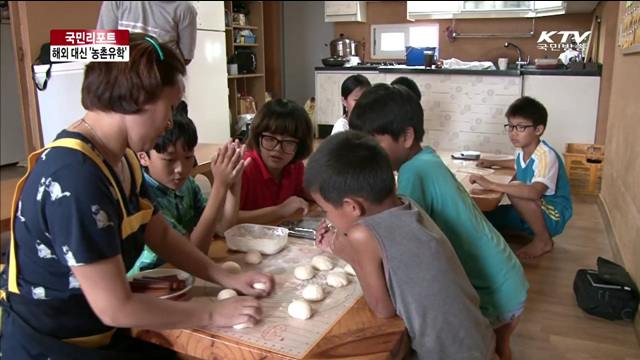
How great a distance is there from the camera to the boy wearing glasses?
289 centimetres

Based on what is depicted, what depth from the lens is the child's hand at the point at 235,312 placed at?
948mm

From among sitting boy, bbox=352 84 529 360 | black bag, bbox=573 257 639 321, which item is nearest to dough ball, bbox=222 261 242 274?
sitting boy, bbox=352 84 529 360

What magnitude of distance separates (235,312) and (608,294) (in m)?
1.89

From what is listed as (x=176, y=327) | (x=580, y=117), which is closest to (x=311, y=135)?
(x=176, y=327)

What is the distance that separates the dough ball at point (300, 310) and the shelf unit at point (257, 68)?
5590 millimetres

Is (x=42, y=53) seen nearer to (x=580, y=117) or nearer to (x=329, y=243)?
(x=329, y=243)

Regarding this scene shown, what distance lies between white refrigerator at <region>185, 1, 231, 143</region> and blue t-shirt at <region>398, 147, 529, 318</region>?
4.22 m

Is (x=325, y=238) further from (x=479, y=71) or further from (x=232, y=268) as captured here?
(x=479, y=71)

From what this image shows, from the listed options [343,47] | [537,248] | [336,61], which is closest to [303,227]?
[537,248]

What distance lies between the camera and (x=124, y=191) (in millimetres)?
1010

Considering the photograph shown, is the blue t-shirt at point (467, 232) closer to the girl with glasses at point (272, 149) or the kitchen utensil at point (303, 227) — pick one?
the kitchen utensil at point (303, 227)

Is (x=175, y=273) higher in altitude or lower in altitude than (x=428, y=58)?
lower

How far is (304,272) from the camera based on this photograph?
3.82 feet

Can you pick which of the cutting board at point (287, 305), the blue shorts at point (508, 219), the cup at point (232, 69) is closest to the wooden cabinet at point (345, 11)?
the cup at point (232, 69)
